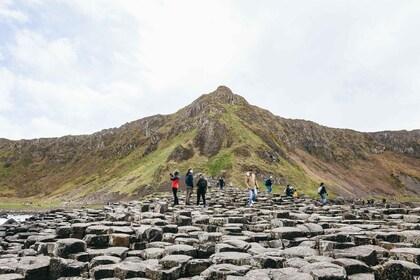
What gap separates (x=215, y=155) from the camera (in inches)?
2852

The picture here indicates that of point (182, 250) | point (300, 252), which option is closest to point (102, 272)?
point (182, 250)

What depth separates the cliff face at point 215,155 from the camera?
235ft

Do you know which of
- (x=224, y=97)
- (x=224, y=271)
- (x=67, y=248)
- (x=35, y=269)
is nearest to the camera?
(x=224, y=271)

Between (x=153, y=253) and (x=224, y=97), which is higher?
(x=224, y=97)

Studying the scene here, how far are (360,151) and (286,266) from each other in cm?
13344

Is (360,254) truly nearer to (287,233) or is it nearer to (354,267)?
(354,267)

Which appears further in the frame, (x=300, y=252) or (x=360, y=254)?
(x=300, y=252)

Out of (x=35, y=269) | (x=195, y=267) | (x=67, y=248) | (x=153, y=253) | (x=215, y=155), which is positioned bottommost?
(x=195, y=267)

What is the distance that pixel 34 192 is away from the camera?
374 ft

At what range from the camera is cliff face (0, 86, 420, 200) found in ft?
235

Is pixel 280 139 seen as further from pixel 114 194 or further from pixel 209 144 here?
Answer: pixel 114 194

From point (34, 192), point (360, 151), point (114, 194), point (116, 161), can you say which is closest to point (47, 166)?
point (34, 192)

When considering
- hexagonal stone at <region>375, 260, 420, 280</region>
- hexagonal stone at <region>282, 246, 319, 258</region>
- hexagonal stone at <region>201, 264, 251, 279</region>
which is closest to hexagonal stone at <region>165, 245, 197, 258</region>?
hexagonal stone at <region>201, 264, 251, 279</region>

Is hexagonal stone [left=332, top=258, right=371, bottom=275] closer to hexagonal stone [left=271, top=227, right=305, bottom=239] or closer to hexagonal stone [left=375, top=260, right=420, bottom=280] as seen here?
Answer: hexagonal stone [left=375, top=260, right=420, bottom=280]
